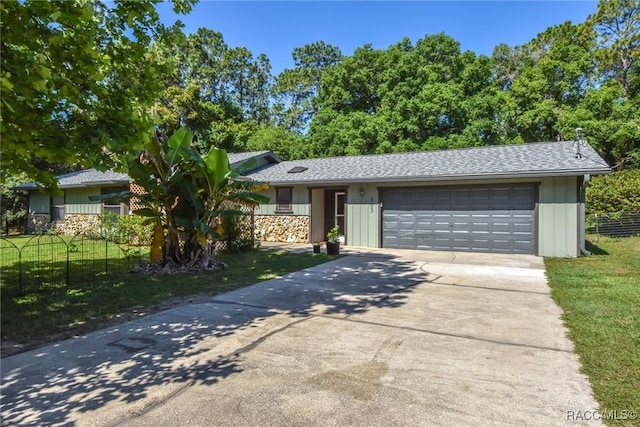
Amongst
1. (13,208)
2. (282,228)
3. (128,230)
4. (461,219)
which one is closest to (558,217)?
(461,219)

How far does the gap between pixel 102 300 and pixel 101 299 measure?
0.08 m

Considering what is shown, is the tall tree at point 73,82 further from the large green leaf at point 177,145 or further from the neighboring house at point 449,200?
the neighboring house at point 449,200

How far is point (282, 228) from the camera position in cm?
1630

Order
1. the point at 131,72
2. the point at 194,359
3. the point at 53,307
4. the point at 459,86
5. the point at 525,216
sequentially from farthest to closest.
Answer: the point at 459,86
the point at 525,216
the point at 53,307
the point at 131,72
the point at 194,359

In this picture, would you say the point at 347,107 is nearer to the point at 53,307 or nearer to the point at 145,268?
the point at 145,268

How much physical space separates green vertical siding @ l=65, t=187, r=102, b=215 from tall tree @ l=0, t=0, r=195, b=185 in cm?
1539

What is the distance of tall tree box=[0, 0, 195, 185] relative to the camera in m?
3.23

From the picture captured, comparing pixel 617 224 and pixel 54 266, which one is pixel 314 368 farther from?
pixel 617 224

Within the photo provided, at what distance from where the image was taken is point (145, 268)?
8.70 metres

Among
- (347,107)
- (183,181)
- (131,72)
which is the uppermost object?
(347,107)

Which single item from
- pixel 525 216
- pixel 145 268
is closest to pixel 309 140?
pixel 525 216

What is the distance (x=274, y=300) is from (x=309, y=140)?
24445mm

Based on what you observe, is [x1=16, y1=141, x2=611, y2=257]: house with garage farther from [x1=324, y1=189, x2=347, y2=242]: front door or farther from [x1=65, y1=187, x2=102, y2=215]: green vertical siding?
[x1=65, y1=187, x2=102, y2=215]: green vertical siding

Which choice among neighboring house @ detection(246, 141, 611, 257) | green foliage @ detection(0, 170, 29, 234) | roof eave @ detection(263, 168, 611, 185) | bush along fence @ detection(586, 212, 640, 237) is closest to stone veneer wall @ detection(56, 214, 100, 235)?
green foliage @ detection(0, 170, 29, 234)
